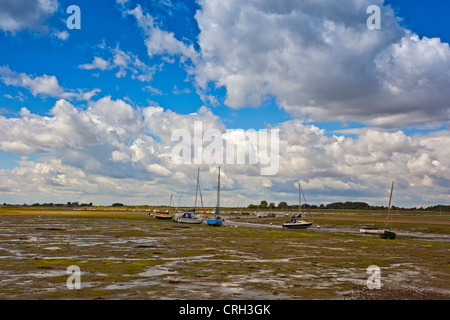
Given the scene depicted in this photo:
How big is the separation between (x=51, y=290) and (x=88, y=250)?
17.3m

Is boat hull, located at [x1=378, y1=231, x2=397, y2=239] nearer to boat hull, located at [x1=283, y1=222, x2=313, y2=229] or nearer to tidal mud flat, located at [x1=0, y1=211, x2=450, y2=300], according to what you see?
tidal mud flat, located at [x1=0, y1=211, x2=450, y2=300]

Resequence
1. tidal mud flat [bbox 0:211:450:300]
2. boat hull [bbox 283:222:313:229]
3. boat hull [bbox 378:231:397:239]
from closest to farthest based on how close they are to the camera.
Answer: tidal mud flat [bbox 0:211:450:300]
boat hull [bbox 378:231:397:239]
boat hull [bbox 283:222:313:229]

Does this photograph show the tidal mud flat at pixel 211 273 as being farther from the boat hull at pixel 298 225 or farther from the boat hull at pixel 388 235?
the boat hull at pixel 298 225

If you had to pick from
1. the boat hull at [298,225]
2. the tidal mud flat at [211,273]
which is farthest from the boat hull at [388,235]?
the boat hull at [298,225]

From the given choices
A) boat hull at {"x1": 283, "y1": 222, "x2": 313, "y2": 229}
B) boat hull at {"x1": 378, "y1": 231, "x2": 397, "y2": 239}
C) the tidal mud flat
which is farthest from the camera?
boat hull at {"x1": 283, "y1": 222, "x2": 313, "y2": 229}

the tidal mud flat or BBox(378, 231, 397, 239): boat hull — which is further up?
the tidal mud flat

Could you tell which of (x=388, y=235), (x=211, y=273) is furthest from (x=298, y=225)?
(x=211, y=273)

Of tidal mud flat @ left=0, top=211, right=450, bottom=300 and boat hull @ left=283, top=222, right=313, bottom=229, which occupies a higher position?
tidal mud flat @ left=0, top=211, right=450, bottom=300

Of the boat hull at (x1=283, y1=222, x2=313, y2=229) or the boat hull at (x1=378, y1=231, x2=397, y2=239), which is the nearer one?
the boat hull at (x1=378, y1=231, x2=397, y2=239)

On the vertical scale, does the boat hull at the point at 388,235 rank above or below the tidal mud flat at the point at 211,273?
below

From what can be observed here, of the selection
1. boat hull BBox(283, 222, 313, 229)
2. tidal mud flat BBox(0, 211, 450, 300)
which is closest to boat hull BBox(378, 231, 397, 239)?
tidal mud flat BBox(0, 211, 450, 300)
